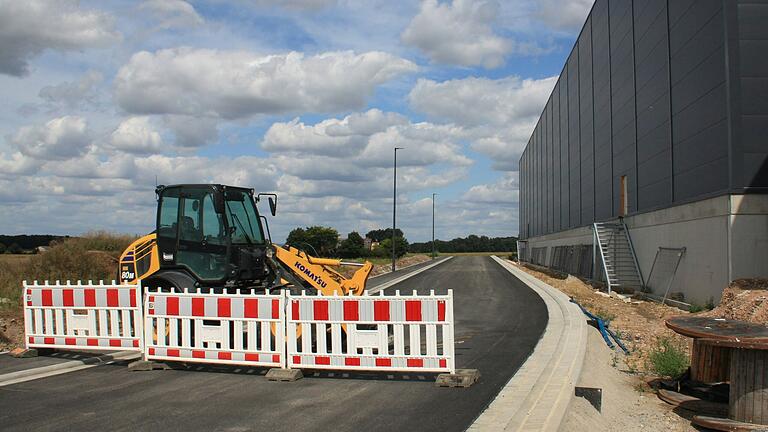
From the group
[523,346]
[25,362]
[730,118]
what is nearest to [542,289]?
[730,118]

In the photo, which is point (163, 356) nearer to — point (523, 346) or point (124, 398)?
point (124, 398)

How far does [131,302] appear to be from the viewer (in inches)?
418

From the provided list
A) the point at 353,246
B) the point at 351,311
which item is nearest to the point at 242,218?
the point at 351,311

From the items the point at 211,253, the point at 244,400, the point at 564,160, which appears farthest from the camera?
the point at 564,160

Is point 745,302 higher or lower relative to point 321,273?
lower

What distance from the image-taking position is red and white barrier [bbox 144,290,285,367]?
9.61 m

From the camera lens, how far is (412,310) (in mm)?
9023

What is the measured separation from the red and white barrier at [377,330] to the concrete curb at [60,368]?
11.6 feet

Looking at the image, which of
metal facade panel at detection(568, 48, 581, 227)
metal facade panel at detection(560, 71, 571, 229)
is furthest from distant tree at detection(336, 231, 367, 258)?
metal facade panel at detection(568, 48, 581, 227)

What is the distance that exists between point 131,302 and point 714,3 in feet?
58.2

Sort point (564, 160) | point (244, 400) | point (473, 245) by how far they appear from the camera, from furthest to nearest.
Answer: point (473, 245) < point (564, 160) < point (244, 400)

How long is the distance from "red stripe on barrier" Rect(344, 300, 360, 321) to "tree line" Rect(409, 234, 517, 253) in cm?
17139

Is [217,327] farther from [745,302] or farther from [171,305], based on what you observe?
[745,302]

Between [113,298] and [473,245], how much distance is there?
581 feet
